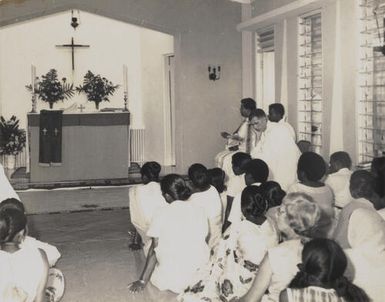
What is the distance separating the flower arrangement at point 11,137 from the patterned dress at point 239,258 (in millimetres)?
8897

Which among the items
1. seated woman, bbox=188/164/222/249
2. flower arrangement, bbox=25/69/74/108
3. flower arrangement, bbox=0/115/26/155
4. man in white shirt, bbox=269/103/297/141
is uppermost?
flower arrangement, bbox=25/69/74/108

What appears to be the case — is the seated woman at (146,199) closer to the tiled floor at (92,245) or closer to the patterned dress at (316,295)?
the tiled floor at (92,245)

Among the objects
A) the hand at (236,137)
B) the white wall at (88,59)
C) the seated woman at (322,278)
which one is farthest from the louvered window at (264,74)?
the seated woman at (322,278)

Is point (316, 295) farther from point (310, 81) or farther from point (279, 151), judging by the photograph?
point (310, 81)

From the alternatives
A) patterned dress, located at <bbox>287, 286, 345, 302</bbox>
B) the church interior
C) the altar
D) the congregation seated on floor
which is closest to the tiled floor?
the church interior

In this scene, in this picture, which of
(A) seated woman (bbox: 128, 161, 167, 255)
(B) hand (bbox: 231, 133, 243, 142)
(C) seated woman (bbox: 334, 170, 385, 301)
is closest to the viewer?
(C) seated woman (bbox: 334, 170, 385, 301)

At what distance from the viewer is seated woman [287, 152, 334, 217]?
485 cm

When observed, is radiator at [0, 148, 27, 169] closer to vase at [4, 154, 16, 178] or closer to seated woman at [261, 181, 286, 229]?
vase at [4, 154, 16, 178]

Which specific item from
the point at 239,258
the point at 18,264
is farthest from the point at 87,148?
the point at 18,264

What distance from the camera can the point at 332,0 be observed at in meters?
6.93

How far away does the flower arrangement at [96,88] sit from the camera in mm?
12016

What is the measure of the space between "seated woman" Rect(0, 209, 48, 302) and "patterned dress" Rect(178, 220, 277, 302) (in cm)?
112

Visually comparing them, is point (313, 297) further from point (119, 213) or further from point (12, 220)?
point (119, 213)

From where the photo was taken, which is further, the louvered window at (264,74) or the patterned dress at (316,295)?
the louvered window at (264,74)
